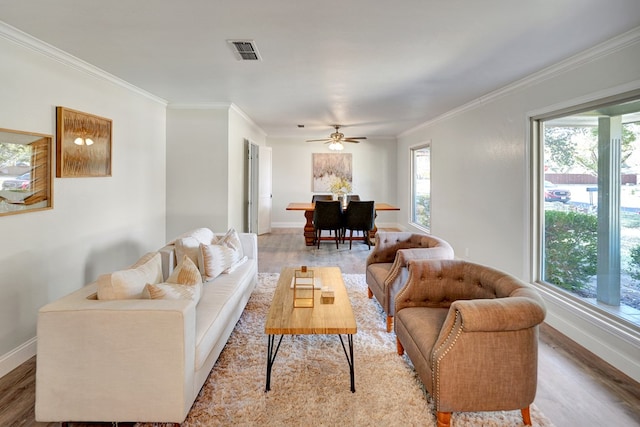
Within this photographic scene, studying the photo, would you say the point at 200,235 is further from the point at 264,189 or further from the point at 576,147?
the point at 264,189

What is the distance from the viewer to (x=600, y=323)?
8.66 feet

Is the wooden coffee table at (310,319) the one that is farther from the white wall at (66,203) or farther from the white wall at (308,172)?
the white wall at (308,172)

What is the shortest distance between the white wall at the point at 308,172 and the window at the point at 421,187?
96 cm

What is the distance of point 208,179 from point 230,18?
2993 mm

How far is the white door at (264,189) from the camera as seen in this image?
7.35 metres

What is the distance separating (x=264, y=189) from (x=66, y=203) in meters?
4.67

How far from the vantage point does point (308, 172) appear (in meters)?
8.92

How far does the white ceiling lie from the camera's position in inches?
83.7

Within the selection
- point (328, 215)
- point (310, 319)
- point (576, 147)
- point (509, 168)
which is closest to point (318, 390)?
point (310, 319)

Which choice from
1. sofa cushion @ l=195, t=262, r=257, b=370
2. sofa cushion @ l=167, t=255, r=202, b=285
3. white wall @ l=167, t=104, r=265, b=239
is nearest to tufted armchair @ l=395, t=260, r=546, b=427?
sofa cushion @ l=195, t=262, r=257, b=370

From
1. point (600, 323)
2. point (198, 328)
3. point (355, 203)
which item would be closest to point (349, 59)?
point (198, 328)

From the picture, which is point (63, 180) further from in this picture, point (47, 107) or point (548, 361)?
point (548, 361)

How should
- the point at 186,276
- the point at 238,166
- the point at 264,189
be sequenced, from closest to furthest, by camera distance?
the point at 186,276
the point at 238,166
the point at 264,189

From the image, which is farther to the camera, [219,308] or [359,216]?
[359,216]
